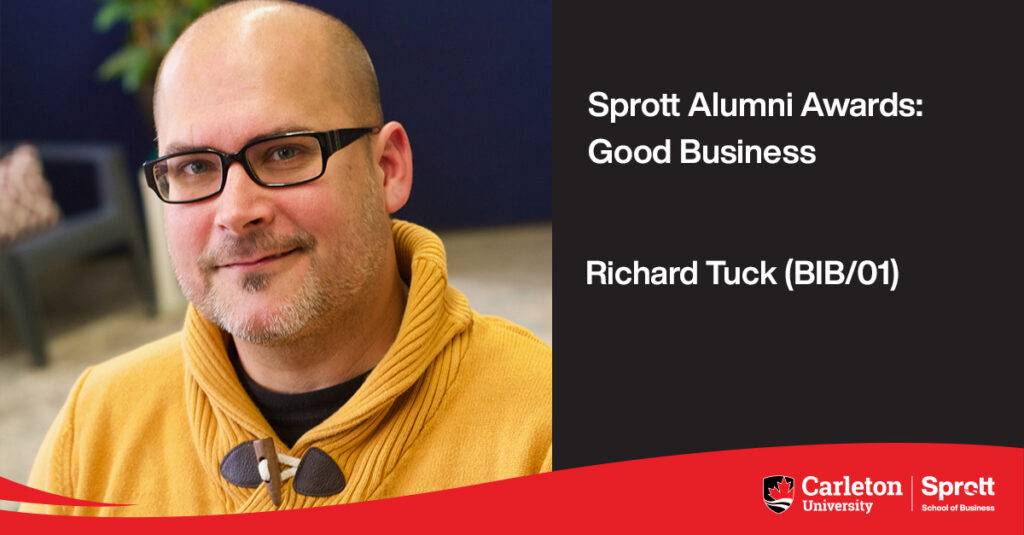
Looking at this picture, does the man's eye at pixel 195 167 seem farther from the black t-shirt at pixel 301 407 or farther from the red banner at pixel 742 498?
the red banner at pixel 742 498

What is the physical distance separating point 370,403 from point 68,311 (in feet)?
12.5

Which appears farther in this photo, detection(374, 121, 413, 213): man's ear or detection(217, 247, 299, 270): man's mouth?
detection(374, 121, 413, 213): man's ear

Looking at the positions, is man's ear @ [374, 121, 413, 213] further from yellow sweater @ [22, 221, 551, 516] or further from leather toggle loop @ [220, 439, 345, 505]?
leather toggle loop @ [220, 439, 345, 505]

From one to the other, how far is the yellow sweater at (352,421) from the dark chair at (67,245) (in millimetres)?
2716

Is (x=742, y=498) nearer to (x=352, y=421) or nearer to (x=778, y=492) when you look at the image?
(x=778, y=492)

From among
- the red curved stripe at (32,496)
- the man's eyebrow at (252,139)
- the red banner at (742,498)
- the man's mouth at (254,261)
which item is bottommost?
the red curved stripe at (32,496)

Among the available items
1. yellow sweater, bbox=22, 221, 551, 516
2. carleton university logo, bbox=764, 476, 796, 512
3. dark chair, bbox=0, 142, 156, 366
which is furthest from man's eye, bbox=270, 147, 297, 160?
dark chair, bbox=0, 142, 156, 366

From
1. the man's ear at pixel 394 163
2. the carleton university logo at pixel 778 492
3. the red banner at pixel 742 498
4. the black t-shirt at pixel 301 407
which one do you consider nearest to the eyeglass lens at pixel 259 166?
the man's ear at pixel 394 163

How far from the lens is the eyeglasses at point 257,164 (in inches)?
41.8

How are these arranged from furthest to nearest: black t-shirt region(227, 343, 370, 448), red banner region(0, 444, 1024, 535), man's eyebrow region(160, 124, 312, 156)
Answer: black t-shirt region(227, 343, 370, 448)
man's eyebrow region(160, 124, 312, 156)
red banner region(0, 444, 1024, 535)

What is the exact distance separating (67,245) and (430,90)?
2.04 meters

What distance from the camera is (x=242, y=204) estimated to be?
3.44 feet

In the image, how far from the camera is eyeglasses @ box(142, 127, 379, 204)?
1.06m

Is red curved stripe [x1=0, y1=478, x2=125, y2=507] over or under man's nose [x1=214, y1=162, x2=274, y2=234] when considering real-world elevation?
under
